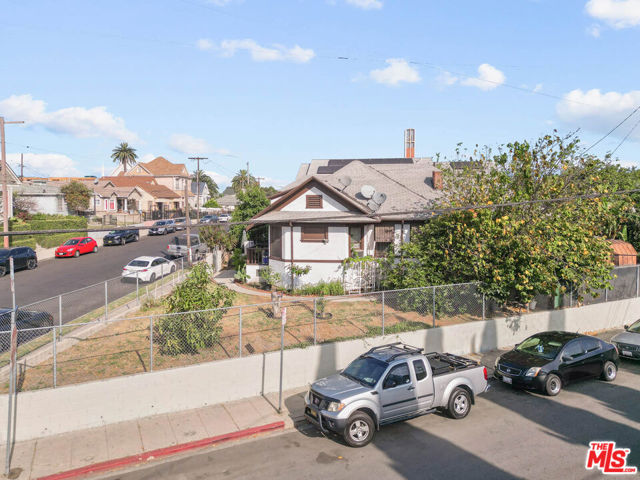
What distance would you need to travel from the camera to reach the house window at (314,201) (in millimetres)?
23438

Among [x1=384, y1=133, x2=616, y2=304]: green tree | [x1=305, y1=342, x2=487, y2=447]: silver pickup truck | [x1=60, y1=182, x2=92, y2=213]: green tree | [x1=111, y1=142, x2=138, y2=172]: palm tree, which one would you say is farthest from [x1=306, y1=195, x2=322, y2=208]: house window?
[x1=111, y1=142, x2=138, y2=172]: palm tree

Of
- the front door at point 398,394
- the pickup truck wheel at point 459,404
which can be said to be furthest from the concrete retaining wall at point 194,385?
the pickup truck wheel at point 459,404

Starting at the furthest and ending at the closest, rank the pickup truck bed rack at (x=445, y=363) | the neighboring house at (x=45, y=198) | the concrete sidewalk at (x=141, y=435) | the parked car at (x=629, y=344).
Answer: the neighboring house at (x=45, y=198), the parked car at (x=629, y=344), the pickup truck bed rack at (x=445, y=363), the concrete sidewalk at (x=141, y=435)

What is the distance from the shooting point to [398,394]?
10.5 m

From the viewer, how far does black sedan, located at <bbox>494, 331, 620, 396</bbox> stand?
1287 cm

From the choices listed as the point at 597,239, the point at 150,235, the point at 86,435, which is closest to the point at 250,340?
the point at 86,435

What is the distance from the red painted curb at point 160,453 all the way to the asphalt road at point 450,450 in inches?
10.6

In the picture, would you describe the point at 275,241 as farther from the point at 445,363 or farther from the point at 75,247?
the point at 75,247

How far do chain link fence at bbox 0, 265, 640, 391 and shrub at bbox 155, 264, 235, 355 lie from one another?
0.03 m

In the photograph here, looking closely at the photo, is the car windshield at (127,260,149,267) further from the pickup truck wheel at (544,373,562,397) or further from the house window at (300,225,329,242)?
the pickup truck wheel at (544,373,562,397)

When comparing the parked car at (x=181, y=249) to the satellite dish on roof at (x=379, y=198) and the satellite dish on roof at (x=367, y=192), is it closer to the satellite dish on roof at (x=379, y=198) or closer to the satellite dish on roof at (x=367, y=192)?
the satellite dish on roof at (x=367, y=192)

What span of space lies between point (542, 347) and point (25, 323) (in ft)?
53.0

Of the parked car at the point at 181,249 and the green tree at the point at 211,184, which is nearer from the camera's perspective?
the parked car at the point at 181,249

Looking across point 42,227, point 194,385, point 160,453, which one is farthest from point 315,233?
point 42,227
